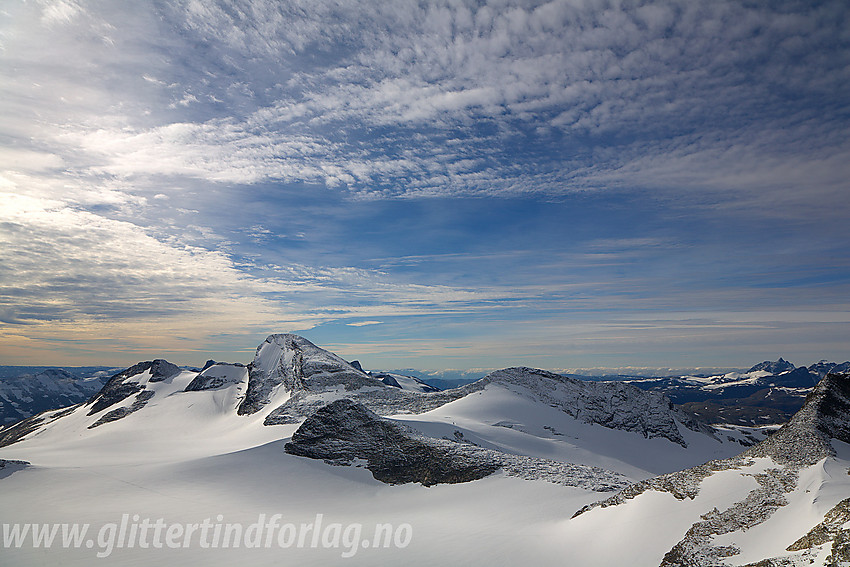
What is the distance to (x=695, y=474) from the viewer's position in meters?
21.7

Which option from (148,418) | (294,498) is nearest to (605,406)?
(294,498)

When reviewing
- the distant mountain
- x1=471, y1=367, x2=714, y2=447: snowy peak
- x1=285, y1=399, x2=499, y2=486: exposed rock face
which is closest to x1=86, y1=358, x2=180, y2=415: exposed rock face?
the distant mountain

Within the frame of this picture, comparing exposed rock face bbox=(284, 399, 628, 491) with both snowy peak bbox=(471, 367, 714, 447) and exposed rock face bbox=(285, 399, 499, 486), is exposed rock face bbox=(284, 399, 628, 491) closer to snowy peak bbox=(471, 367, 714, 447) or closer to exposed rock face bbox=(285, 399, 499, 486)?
exposed rock face bbox=(285, 399, 499, 486)

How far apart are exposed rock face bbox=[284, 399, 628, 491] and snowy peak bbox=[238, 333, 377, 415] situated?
33.5 metres

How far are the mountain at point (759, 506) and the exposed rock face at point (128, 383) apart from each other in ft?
402

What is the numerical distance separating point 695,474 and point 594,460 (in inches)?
1329

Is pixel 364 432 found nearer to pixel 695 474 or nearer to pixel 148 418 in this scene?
pixel 695 474

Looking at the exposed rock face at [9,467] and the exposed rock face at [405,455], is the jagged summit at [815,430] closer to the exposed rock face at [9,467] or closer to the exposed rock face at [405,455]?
the exposed rock face at [405,455]

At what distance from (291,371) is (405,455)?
5553cm

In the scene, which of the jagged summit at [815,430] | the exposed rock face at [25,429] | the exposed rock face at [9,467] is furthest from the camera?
the exposed rock face at [25,429]

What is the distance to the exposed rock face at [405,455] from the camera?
30.5 m

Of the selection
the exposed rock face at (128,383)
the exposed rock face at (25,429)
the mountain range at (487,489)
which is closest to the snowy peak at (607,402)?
the mountain range at (487,489)

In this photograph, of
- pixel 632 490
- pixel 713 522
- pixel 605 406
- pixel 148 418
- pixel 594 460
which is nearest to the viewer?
pixel 713 522

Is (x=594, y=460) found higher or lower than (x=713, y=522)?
lower
